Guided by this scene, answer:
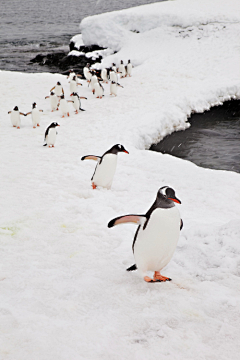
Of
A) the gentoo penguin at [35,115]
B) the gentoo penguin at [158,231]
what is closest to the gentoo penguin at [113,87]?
the gentoo penguin at [35,115]

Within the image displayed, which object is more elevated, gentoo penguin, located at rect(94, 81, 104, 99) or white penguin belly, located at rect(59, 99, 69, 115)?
gentoo penguin, located at rect(94, 81, 104, 99)

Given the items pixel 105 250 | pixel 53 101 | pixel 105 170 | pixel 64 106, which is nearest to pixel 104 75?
pixel 53 101

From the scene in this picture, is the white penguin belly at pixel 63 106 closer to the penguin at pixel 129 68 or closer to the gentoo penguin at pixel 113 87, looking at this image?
the gentoo penguin at pixel 113 87

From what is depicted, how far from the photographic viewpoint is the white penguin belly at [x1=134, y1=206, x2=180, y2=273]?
113 inches

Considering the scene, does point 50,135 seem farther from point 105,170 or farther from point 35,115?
point 105,170

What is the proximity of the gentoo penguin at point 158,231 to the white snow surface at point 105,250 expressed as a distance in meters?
0.25

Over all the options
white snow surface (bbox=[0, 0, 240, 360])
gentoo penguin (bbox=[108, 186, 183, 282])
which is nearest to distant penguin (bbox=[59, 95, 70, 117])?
white snow surface (bbox=[0, 0, 240, 360])

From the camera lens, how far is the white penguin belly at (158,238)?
287cm

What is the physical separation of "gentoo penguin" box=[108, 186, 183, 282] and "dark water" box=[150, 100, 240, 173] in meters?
6.88

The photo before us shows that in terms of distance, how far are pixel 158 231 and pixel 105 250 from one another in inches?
45.7

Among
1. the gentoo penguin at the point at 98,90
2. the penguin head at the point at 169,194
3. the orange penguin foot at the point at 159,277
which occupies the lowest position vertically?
the orange penguin foot at the point at 159,277

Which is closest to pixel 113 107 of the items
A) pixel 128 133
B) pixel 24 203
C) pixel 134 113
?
pixel 134 113

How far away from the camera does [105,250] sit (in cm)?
380

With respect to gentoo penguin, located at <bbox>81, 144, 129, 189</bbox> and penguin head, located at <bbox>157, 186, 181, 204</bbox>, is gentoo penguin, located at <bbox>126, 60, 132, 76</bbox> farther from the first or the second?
penguin head, located at <bbox>157, 186, 181, 204</bbox>
